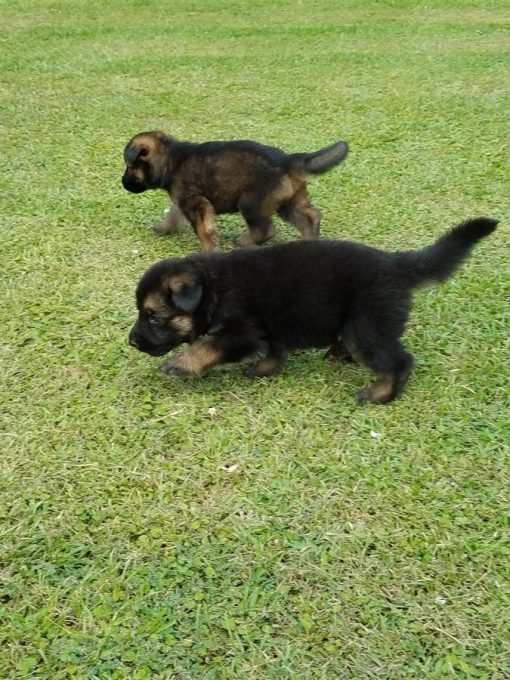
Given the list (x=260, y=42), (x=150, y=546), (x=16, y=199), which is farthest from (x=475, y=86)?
(x=150, y=546)

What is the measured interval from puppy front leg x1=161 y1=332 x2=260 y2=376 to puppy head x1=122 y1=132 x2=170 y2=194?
2.33 metres

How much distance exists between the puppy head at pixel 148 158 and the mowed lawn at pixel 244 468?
486mm

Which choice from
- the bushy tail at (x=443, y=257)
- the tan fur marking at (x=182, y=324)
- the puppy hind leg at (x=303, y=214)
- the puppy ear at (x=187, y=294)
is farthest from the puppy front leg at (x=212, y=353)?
the puppy hind leg at (x=303, y=214)

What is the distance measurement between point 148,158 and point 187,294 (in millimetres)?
2387

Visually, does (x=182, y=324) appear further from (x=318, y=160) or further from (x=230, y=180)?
(x=318, y=160)

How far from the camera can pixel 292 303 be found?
420 cm

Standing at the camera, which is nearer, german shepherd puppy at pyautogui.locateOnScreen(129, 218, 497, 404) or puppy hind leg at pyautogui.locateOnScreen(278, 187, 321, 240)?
german shepherd puppy at pyautogui.locateOnScreen(129, 218, 497, 404)

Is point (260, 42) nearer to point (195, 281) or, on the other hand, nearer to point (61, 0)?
point (61, 0)

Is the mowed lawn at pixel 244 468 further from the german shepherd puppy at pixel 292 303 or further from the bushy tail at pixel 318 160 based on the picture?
the bushy tail at pixel 318 160

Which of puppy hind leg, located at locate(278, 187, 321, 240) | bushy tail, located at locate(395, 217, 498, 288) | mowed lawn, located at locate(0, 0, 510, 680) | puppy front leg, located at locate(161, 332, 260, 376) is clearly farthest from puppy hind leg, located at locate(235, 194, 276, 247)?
bushy tail, located at locate(395, 217, 498, 288)

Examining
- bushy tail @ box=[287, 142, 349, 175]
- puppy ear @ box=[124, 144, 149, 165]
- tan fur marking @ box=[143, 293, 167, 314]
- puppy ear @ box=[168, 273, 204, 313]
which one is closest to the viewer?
puppy ear @ box=[168, 273, 204, 313]

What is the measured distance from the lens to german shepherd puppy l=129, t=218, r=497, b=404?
159 inches

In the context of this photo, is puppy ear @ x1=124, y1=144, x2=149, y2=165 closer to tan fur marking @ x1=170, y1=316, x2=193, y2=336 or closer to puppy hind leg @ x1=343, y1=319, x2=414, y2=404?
tan fur marking @ x1=170, y1=316, x2=193, y2=336

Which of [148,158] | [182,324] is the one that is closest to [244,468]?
[182,324]
